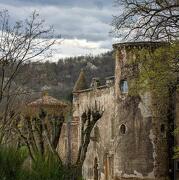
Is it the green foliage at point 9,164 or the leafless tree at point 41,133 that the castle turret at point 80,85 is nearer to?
the leafless tree at point 41,133

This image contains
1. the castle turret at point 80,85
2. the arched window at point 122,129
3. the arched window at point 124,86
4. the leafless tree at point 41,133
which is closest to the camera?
the leafless tree at point 41,133

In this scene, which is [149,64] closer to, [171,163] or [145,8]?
[145,8]

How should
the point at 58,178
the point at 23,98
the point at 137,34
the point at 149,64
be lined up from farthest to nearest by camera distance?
the point at 23,98 → the point at 149,64 → the point at 137,34 → the point at 58,178

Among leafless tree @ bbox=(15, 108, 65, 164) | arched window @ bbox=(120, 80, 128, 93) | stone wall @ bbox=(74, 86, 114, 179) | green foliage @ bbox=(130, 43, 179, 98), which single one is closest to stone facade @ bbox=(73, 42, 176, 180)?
arched window @ bbox=(120, 80, 128, 93)

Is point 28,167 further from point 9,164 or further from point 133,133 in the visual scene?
point 133,133

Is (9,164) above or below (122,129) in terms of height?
below

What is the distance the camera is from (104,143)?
3541 cm

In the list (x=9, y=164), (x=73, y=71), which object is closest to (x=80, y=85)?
(x=9, y=164)

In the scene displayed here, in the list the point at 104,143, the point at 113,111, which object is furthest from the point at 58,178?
the point at 104,143

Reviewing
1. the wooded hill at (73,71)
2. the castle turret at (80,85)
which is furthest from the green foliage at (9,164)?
the wooded hill at (73,71)

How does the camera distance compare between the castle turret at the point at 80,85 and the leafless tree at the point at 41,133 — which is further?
the castle turret at the point at 80,85

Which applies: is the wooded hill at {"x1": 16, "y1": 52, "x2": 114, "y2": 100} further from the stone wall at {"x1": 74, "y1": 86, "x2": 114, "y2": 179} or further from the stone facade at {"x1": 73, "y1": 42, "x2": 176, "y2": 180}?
the stone facade at {"x1": 73, "y1": 42, "x2": 176, "y2": 180}

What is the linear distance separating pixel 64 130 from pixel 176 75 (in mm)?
25311

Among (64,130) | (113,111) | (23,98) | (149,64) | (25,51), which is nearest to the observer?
(25,51)
